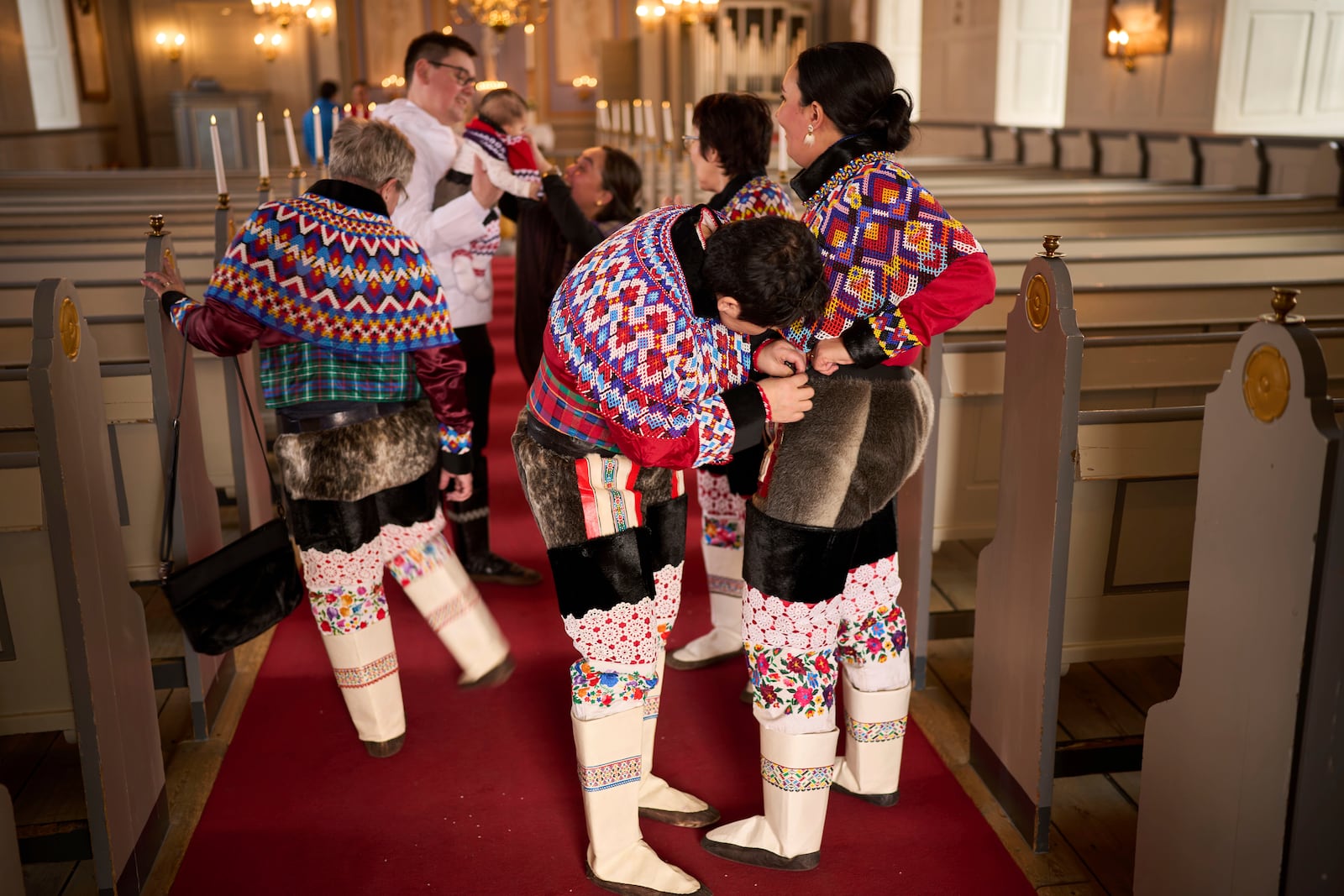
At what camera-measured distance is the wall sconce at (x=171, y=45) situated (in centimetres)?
1417

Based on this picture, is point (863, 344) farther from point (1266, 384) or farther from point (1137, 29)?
point (1137, 29)

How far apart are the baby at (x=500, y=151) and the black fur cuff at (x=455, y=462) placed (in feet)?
2.99

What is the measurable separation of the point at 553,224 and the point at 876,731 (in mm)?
1832

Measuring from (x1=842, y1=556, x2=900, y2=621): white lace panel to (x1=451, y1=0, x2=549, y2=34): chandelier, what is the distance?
1317 centimetres

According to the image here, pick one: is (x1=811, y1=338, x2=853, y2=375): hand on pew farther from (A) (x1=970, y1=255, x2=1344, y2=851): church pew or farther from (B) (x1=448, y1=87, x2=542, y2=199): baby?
(B) (x1=448, y1=87, x2=542, y2=199): baby

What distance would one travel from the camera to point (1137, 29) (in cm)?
721

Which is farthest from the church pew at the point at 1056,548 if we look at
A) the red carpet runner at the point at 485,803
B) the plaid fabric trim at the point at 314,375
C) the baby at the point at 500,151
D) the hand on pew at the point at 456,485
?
the baby at the point at 500,151

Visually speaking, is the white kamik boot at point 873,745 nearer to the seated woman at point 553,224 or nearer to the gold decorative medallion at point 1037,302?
the gold decorative medallion at point 1037,302

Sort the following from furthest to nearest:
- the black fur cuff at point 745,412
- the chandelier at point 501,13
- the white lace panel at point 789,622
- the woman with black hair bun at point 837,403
→ the chandelier at point 501,13, the white lace panel at point 789,622, the woman with black hair bun at point 837,403, the black fur cuff at point 745,412

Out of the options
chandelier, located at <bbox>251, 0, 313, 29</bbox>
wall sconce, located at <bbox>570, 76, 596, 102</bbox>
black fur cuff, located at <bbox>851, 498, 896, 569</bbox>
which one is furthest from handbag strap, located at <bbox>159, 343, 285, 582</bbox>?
wall sconce, located at <bbox>570, 76, 596, 102</bbox>

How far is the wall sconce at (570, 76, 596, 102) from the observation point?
50.3ft

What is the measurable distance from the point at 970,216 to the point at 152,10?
1347 centimetres

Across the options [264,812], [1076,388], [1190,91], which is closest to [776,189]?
A: [1076,388]

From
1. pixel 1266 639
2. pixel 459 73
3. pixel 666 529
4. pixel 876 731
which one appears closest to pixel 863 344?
pixel 666 529
